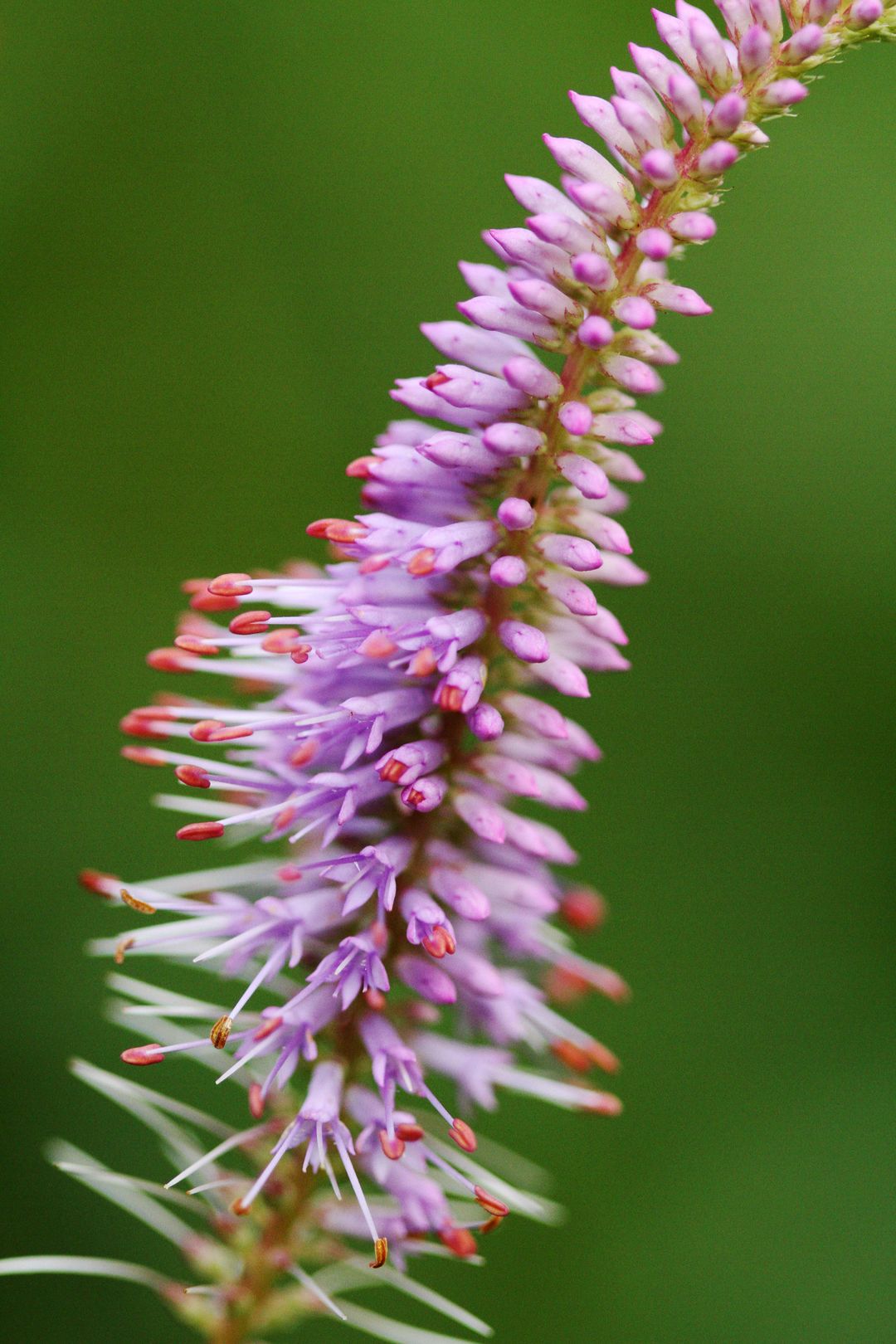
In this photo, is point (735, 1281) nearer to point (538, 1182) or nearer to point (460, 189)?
point (538, 1182)

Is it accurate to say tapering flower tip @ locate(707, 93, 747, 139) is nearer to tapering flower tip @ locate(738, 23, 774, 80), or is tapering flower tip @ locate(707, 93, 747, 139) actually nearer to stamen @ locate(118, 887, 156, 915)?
tapering flower tip @ locate(738, 23, 774, 80)

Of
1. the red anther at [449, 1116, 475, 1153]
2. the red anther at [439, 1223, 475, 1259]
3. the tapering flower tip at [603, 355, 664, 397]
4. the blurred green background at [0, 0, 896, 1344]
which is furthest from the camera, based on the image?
the blurred green background at [0, 0, 896, 1344]

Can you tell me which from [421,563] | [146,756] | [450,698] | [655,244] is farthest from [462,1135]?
[655,244]

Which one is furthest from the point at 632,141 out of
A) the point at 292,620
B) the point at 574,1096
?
the point at 574,1096

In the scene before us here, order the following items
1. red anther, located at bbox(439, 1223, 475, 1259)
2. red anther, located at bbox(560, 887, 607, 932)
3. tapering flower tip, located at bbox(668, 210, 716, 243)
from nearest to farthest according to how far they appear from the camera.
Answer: tapering flower tip, located at bbox(668, 210, 716, 243) < red anther, located at bbox(439, 1223, 475, 1259) < red anther, located at bbox(560, 887, 607, 932)

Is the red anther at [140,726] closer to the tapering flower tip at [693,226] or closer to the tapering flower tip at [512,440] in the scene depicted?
the tapering flower tip at [512,440]

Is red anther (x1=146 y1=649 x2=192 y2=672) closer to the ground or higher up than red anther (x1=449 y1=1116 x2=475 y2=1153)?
higher up

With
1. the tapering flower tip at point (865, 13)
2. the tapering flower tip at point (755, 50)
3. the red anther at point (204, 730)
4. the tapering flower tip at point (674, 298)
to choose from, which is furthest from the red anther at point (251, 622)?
the tapering flower tip at point (865, 13)

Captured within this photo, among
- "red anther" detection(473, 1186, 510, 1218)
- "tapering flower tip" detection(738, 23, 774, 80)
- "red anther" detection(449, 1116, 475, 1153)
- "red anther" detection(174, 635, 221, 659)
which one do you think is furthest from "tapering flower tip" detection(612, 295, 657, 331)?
"red anther" detection(473, 1186, 510, 1218)
